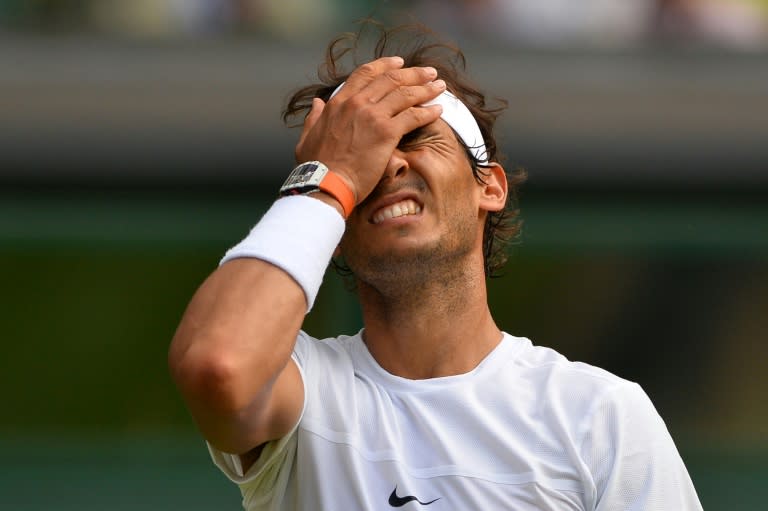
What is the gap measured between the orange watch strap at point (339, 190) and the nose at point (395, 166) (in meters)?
0.16

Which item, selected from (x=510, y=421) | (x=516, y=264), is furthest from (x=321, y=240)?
(x=516, y=264)

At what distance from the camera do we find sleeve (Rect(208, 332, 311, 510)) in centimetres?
264

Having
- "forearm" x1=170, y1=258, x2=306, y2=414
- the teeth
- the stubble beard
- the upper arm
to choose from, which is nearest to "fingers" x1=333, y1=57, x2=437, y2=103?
the teeth

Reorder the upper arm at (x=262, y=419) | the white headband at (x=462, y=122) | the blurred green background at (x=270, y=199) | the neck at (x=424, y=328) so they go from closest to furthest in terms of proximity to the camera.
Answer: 1. the upper arm at (x=262, y=419)
2. the neck at (x=424, y=328)
3. the white headband at (x=462, y=122)
4. the blurred green background at (x=270, y=199)

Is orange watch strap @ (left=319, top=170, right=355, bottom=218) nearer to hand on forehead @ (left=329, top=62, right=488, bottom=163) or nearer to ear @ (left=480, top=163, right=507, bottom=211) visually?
hand on forehead @ (left=329, top=62, right=488, bottom=163)

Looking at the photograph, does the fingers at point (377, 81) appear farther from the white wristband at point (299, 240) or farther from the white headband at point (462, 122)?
the white wristband at point (299, 240)

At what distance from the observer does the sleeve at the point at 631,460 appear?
2.56 meters

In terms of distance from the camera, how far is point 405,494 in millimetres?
2615

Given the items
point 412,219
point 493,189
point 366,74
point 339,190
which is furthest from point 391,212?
point 493,189

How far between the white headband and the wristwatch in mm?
401

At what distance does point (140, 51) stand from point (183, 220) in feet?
3.49

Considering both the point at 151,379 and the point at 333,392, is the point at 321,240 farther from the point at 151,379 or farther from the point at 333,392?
the point at 151,379

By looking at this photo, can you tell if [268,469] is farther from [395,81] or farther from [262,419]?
[395,81]

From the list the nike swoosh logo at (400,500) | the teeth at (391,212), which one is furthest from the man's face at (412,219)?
the nike swoosh logo at (400,500)
